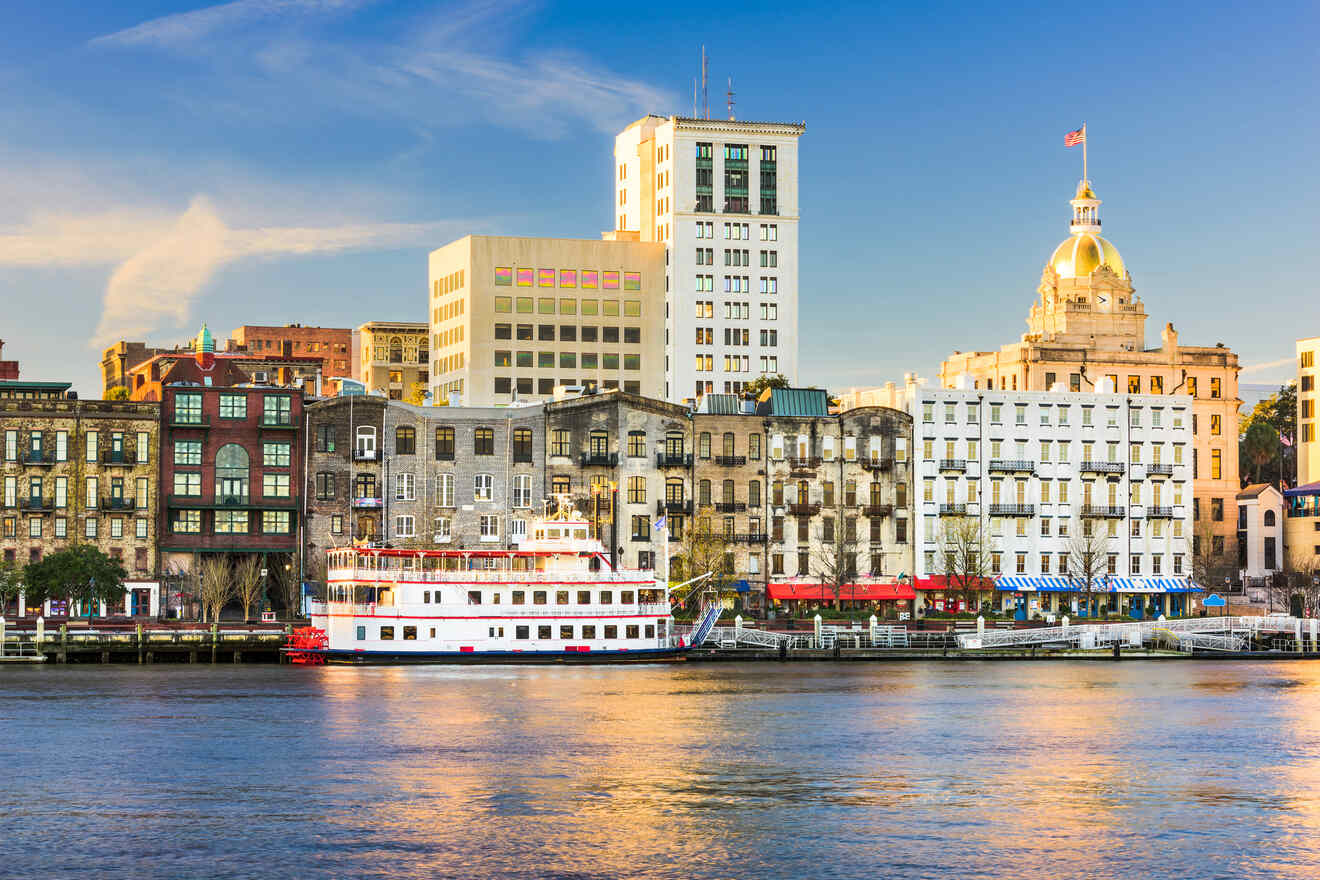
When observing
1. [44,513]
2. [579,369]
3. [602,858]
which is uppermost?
[579,369]

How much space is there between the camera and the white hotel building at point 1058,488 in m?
153

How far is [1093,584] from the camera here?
154 meters

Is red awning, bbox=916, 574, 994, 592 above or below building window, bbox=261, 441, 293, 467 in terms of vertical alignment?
below

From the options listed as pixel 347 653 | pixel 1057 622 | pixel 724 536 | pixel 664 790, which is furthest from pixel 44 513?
pixel 664 790

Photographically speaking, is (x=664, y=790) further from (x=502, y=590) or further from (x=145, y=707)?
(x=502, y=590)

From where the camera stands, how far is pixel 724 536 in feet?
481

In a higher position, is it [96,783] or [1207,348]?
[1207,348]

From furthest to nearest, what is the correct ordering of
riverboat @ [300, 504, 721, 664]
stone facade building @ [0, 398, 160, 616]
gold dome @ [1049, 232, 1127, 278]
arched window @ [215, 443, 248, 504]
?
gold dome @ [1049, 232, 1127, 278] → arched window @ [215, 443, 248, 504] → stone facade building @ [0, 398, 160, 616] → riverboat @ [300, 504, 721, 664]

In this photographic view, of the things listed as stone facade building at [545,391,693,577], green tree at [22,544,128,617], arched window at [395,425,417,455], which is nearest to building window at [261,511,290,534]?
arched window at [395,425,417,455]

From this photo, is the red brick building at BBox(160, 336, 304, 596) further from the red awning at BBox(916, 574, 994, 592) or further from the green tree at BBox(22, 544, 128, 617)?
the red awning at BBox(916, 574, 994, 592)

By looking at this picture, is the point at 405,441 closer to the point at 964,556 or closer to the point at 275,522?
the point at 275,522

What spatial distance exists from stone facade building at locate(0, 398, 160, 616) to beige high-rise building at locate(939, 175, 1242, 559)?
77.5 metres

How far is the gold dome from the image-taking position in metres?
194

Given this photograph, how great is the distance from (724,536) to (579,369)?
55.9m
